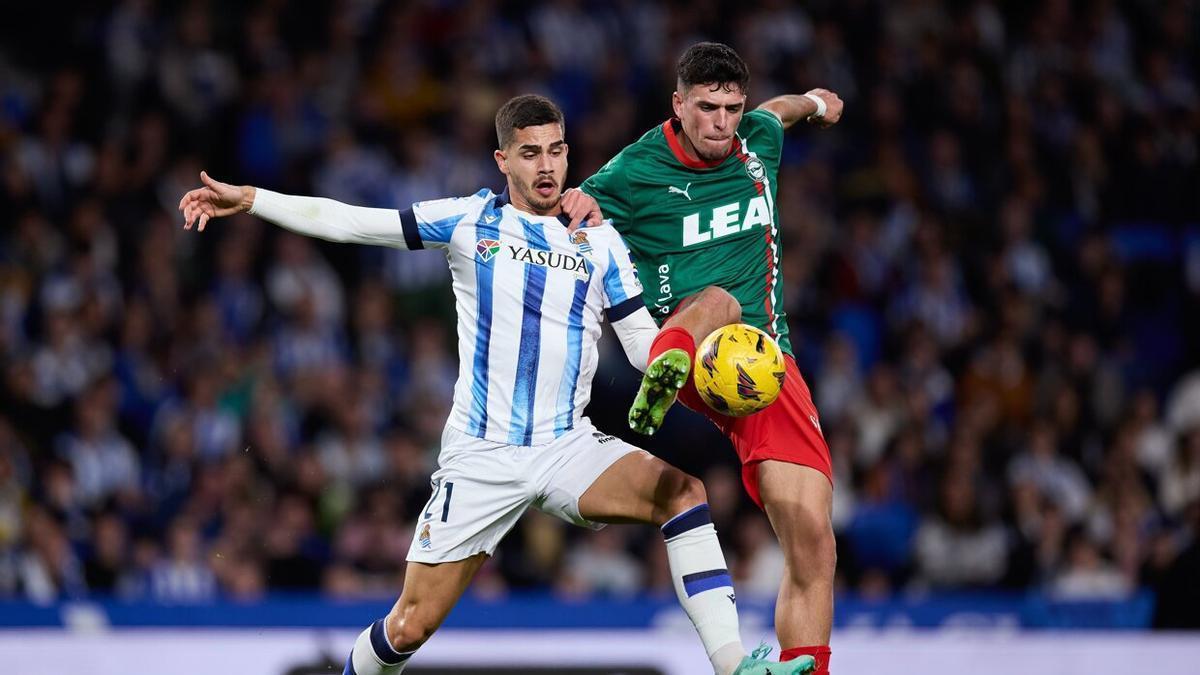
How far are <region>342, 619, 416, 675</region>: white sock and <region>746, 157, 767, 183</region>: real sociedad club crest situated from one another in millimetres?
2232

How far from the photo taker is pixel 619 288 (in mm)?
5785

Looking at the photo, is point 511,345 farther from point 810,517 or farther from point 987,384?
point 987,384

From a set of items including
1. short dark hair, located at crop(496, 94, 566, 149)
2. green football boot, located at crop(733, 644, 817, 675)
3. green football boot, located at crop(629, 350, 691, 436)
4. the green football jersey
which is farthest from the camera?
the green football jersey

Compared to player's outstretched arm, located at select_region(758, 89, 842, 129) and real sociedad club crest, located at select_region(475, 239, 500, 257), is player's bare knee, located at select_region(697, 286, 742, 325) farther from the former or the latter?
player's outstretched arm, located at select_region(758, 89, 842, 129)

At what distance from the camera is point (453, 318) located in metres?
11.5

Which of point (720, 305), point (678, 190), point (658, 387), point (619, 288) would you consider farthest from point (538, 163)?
point (658, 387)

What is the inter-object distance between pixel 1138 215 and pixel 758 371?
361 inches

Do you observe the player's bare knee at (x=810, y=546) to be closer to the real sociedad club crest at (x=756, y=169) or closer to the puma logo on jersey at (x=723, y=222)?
the puma logo on jersey at (x=723, y=222)

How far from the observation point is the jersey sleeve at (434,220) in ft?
18.9

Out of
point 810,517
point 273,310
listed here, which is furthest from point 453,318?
point 810,517

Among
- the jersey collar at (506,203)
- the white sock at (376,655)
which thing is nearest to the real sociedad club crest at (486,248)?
the jersey collar at (506,203)

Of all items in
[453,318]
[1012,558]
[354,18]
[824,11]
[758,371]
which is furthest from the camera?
[824,11]

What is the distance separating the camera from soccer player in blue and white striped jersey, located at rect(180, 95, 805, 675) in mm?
5621

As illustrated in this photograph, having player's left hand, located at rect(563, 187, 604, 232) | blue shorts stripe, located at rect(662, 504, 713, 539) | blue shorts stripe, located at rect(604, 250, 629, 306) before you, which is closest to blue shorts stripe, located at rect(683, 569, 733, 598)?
blue shorts stripe, located at rect(662, 504, 713, 539)
